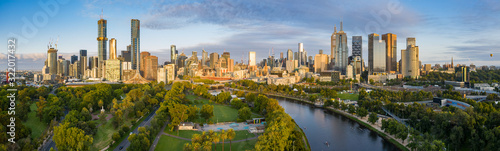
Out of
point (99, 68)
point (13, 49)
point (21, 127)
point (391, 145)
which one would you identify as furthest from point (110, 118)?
point (99, 68)

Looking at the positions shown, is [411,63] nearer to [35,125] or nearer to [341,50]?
[341,50]

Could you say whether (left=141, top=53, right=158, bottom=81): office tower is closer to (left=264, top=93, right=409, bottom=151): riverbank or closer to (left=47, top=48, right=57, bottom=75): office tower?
(left=47, top=48, right=57, bottom=75): office tower

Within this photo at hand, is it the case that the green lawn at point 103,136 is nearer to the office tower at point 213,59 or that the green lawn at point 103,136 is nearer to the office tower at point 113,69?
the office tower at point 113,69

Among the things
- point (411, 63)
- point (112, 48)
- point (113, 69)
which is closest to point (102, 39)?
point (112, 48)

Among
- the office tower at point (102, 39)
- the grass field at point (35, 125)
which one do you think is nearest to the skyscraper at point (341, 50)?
the office tower at point (102, 39)

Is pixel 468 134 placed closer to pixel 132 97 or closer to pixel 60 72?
pixel 132 97

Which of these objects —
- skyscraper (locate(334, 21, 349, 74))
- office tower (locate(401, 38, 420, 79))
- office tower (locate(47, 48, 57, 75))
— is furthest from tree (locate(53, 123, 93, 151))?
skyscraper (locate(334, 21, 349, 74))

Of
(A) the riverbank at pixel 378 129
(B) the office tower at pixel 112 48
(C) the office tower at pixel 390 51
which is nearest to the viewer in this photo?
(A) the riverbank at pixel 378 129
